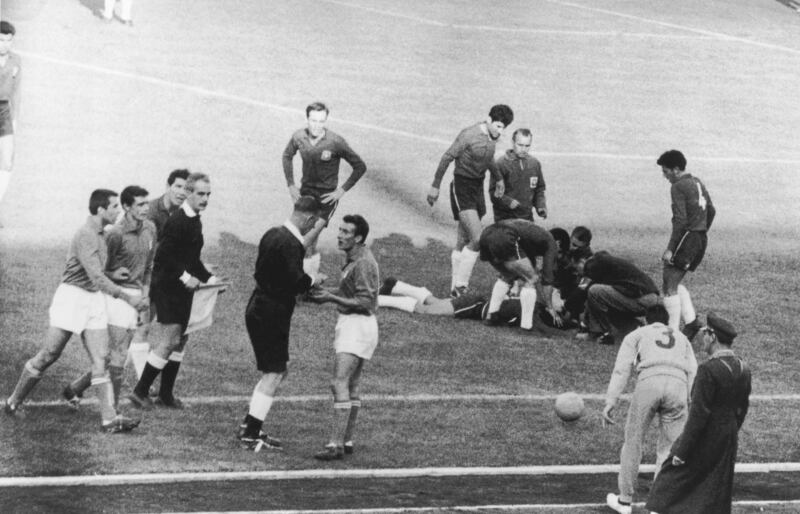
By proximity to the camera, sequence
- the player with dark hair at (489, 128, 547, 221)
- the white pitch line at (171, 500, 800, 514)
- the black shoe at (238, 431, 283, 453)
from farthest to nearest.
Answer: the player with dark hair at (489, 128, 547, 221) < the black shoe at (238, 431, 283, 453) < the white pitch line at (171, 500, 800, 514)

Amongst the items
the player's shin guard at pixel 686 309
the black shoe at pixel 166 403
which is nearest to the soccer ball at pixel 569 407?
the black shoe at pixel 166 403

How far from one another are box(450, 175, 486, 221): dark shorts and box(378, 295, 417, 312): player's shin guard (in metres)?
1.46

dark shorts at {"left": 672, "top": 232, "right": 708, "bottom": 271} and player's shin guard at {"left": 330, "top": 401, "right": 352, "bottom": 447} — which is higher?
dark shorts at {"left": 672, "top": 232, "right": 708, "bottom": 271}

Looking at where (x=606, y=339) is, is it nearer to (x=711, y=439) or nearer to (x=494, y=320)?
(x=494, y=320)

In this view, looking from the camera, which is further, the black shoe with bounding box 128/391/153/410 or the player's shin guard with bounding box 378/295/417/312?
the player's shin guard with bounding box 378/295/417/312

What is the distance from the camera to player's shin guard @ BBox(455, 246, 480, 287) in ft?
71.6

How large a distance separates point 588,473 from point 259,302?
3679 mm

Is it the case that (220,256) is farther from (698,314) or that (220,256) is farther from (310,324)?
(698,314)

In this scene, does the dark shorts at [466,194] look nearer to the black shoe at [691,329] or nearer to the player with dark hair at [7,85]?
the black shoe at [691,329]

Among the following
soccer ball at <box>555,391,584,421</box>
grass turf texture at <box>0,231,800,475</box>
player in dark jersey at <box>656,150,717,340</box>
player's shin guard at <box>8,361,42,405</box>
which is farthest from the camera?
player in dark jersey at <box>656,150,717,340</box>

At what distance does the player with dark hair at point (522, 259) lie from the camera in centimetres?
2083

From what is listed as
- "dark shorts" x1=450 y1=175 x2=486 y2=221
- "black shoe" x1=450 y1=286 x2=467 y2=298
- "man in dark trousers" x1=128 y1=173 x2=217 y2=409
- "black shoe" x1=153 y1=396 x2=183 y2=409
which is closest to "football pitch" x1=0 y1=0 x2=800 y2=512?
"black shoe" x1=153 y1=396 x2=183 y2=409

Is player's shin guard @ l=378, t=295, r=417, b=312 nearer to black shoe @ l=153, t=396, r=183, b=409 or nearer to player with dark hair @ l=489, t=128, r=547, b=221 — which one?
player with dark hair @ l=489, t=128, r=547, b=221

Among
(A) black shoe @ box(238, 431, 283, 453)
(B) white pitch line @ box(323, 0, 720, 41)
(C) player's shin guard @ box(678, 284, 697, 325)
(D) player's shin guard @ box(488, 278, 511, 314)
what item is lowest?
(A) black shoe @ box(238, 431, 283, 453)
